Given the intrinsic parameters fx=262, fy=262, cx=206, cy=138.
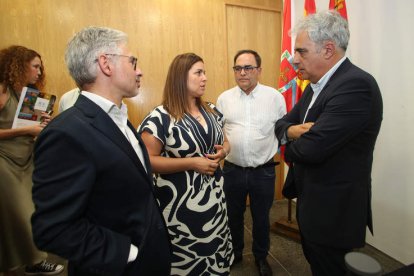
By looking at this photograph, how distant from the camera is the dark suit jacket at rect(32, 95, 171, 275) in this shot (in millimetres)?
743

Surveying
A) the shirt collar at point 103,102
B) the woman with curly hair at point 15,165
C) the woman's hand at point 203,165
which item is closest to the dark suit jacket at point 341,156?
the woman's hand at point 203,165

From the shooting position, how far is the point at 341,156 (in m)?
1.16

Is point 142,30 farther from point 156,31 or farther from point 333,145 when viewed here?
point 333,145

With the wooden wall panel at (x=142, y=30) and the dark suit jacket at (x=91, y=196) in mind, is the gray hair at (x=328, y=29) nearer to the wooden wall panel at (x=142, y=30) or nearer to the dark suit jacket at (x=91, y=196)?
the dark suit jacket at (x=91, y=196)

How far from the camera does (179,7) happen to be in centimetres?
300

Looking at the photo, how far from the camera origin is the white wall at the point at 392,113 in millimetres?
2062

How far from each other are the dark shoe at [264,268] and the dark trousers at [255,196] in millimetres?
37

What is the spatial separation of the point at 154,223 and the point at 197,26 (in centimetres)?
268

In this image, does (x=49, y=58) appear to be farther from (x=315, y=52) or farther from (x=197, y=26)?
(x=315, y=52)

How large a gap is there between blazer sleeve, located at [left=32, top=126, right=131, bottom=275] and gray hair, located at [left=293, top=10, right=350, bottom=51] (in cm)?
110

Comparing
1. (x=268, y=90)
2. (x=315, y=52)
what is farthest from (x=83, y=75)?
(x=268, y=90)

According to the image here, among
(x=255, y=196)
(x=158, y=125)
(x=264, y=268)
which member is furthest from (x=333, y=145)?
(x=264, y=268)

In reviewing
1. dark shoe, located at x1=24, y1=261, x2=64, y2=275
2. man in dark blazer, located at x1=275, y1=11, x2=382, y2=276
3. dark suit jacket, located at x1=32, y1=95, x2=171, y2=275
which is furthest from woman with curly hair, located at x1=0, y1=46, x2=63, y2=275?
man in dark blazer, located at x1=275, y1=11, x2=382, y2=276

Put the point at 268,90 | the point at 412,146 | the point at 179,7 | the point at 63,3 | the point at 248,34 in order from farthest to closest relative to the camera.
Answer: the point at 248,34 < the point at 179,7 < the point at 63,3 < the point at 268,90 < the point at 412,146
